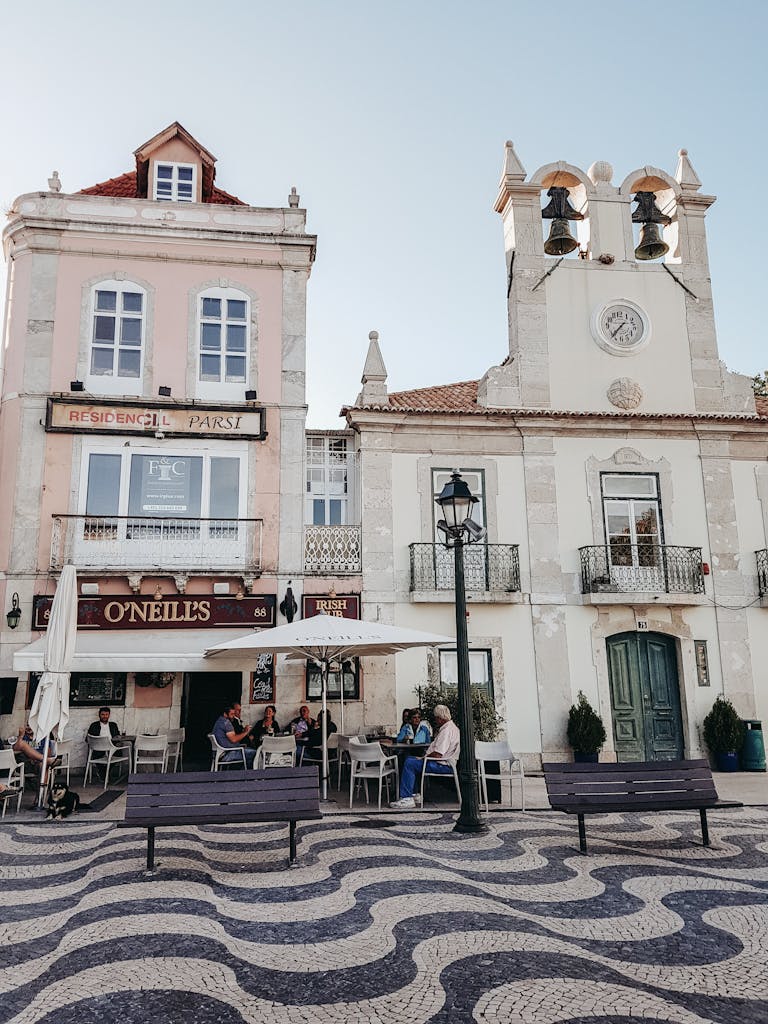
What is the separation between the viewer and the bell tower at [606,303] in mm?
15625

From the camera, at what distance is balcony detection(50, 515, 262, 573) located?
13359 millimetres

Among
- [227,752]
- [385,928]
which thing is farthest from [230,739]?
[385,928]

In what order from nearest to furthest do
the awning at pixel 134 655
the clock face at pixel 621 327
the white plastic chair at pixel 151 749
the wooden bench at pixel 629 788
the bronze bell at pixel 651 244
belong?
the wooden bench at pixel 629 788, the awning at pixel 134 655, the white plastic chair at pixel 151 749, the bronze bell at pixel 651 244, the clock face at pixel 621 327

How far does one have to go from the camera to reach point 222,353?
48.6 ft

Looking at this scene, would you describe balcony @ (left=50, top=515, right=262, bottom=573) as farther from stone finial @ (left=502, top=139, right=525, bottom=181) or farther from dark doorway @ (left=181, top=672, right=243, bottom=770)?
stone finial @ (left=502, top=139, right=525, bottom=181)

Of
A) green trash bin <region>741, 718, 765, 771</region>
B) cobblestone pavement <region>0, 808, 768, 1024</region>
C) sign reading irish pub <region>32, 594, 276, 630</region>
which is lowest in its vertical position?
cobblestone pavement <region>0, 808, 768, 1024</region>

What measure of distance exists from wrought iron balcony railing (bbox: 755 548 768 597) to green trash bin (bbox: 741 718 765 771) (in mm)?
2501

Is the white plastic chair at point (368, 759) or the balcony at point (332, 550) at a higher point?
the balcony at point (332, 550)

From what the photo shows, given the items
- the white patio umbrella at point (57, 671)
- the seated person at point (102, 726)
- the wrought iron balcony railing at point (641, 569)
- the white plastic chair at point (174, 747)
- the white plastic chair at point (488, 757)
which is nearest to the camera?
the white patio umbrella at point (57, 671)

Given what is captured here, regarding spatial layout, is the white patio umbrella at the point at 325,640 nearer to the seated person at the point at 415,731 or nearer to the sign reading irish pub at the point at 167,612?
the seated person at the point at 415,731

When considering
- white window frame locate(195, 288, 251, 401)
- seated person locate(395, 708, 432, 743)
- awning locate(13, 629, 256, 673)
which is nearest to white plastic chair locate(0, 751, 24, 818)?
awning locate(13, 629, 256, 673)

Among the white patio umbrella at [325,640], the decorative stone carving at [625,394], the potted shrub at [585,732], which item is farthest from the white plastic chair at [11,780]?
the decorative stone carving at [625,394]

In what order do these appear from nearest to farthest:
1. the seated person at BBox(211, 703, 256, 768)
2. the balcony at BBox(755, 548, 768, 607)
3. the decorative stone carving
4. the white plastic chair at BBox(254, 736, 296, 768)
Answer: the white plastic chair at BBox(254, 736, 296, 768) < the seated person at BBox(211, 703, 256, 768) < the balcony at BBox(755, 548, 768, 607) < the decorative stone carving

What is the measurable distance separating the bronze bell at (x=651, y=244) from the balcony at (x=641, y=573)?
5.91 meters
